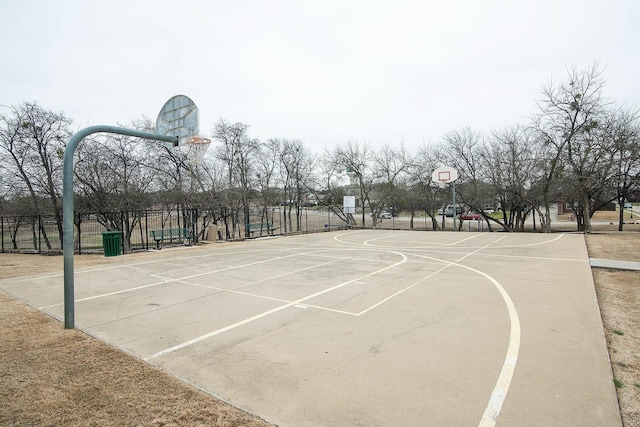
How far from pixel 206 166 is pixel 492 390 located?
28.6 metres

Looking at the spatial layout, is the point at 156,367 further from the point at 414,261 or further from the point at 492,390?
the point at 414,261

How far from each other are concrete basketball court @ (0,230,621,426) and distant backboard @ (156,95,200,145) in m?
3.73

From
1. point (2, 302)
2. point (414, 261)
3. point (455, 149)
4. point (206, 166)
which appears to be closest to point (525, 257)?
point (414, 261)

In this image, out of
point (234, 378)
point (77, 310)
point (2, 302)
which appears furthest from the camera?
point (2, 302)

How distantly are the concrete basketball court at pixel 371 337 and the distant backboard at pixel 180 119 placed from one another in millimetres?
3728

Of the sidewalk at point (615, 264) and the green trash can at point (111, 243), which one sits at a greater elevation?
Result: the green trash can at point (111, 243)

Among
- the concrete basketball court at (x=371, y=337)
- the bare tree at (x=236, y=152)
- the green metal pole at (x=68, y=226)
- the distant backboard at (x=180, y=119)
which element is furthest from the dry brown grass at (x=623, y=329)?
the bare tree at (x=236, y=152)

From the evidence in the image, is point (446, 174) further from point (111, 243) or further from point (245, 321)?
point (245, 321)

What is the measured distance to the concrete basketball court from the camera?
3164 mm

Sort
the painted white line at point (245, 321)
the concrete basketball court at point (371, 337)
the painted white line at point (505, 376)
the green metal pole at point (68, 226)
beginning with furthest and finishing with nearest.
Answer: the green metal pole at point (68, 226) < the painted white line at point (245, 321) < the concrete basketball court at point (371, 337) < the painted white line at point (505, 376)

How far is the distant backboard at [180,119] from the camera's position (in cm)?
812

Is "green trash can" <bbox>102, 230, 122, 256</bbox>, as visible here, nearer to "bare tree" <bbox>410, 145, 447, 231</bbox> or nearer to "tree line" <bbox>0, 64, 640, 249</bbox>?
"tree line" <bbox>0, 64, 640, 249</bbox>

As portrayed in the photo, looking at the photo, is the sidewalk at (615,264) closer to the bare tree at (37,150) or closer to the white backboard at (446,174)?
the white backboard at (446,174)

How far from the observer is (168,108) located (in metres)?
8.56
